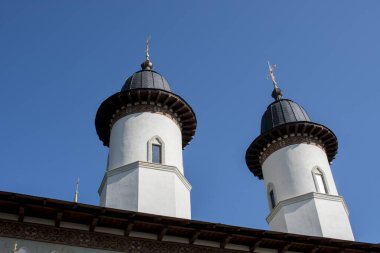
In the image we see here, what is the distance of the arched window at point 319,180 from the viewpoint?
63.6ft

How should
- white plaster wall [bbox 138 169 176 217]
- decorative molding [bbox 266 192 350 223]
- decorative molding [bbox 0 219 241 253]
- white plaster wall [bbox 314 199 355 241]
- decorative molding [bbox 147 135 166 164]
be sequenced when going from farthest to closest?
decorative molding [bbox 266 192 350 223], white plaster wall [bbox 314 199 355 241], decorative molding [bbox 147 135 166 164], white plaster wall [bbox 138 169 176 217], decorative molding [bbox 0 219 241 253]

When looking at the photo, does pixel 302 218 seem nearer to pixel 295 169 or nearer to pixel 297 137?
pixel 295 169

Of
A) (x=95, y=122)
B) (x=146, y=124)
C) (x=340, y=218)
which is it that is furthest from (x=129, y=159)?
(x=340, y=218)

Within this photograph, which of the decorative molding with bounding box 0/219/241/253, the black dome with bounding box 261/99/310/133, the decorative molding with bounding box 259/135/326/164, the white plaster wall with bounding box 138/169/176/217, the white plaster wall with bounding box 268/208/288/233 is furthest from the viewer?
the black dome with bounding box 261/99/310/133

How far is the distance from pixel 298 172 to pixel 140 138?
6.37 meters

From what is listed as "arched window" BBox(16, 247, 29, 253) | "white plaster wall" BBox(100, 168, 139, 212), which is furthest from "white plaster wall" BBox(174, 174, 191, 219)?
"arched window" BBox(16, 247, 29, 253)

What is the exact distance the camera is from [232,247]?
531 inches

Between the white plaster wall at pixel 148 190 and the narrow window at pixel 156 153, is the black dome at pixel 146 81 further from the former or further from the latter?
the white plaster wall at pixel 148 190

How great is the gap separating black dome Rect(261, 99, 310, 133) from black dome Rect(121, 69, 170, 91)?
15.4 ft

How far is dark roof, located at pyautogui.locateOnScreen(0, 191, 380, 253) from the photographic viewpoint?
1188 cm

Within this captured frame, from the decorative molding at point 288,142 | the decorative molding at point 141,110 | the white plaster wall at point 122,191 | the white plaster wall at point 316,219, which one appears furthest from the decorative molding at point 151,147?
the decorative molding at point 288,142

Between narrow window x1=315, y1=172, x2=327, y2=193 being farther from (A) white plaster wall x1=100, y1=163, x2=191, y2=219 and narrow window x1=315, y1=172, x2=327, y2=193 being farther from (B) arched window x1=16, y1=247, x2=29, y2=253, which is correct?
(B) arched window x1=16, y1=247, x2=29, y2=253

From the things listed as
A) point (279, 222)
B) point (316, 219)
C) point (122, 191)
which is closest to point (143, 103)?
point (122, 191)

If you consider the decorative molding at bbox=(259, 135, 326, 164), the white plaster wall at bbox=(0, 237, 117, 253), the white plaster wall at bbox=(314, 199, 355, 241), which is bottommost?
the white plaster wall at bbox=(0, 237, 117, 253)
